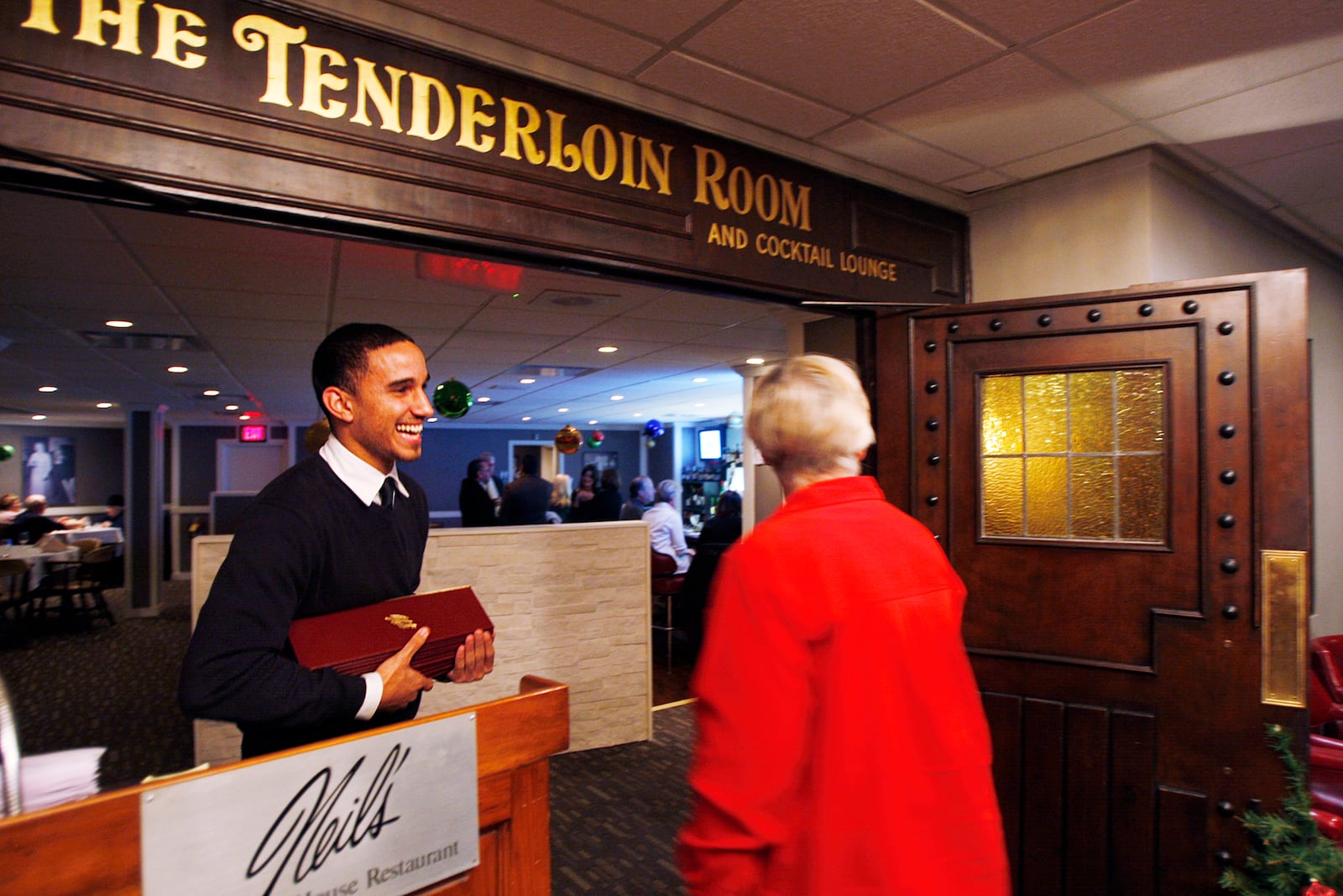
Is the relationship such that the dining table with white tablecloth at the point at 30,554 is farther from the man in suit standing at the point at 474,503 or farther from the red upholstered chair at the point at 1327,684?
the red upholstered chair at the point at 1327,684

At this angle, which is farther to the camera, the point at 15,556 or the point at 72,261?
the point at 15,556

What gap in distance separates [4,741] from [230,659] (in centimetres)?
37

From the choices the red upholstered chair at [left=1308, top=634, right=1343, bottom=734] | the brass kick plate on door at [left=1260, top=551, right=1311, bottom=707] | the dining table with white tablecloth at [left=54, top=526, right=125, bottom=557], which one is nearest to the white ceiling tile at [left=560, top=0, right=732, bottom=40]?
the brass kick plate on door at [left=1260, top=551, right=1311, bottom=707]

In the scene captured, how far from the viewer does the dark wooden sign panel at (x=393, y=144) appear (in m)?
1.42

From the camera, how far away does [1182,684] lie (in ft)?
7.62

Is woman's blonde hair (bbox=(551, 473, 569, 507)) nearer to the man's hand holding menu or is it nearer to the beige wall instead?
the beige wall

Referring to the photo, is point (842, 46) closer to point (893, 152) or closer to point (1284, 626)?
point (893, 152)

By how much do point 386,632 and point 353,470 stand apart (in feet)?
1.16

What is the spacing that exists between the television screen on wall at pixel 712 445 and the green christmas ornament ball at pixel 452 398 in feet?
29.9

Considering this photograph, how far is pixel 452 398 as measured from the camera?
7.18m

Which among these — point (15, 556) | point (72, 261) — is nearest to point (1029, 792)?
point (72, 261)

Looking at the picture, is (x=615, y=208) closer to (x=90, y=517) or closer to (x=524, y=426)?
(x=524, y=426)

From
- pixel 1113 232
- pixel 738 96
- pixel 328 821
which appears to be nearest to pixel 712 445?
pixel 1113 232

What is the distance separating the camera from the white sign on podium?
0.87m
